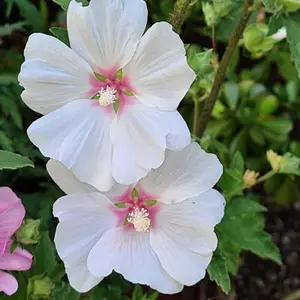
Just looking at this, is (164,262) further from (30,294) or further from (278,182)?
(278,182)

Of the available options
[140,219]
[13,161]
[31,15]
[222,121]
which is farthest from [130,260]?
[222,121]

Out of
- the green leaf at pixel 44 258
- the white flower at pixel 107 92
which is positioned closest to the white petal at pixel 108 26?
the white flower at pixel 107 92

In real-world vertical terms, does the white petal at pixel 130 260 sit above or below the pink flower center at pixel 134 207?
below

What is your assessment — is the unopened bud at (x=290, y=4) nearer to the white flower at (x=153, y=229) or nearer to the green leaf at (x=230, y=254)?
the white flower at (x=153, y=229)

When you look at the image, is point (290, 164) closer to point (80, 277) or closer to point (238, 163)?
point (238, 163)

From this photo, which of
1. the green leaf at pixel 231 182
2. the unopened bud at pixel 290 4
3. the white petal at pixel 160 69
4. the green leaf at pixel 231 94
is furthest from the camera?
the green leaf at pixel 231 94

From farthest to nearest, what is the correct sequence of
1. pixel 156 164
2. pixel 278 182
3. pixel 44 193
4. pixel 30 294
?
pixel 278 182, pixel 44 193, pixel 30 294, pixel 156 164

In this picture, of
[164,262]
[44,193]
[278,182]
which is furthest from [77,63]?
[278,182]
